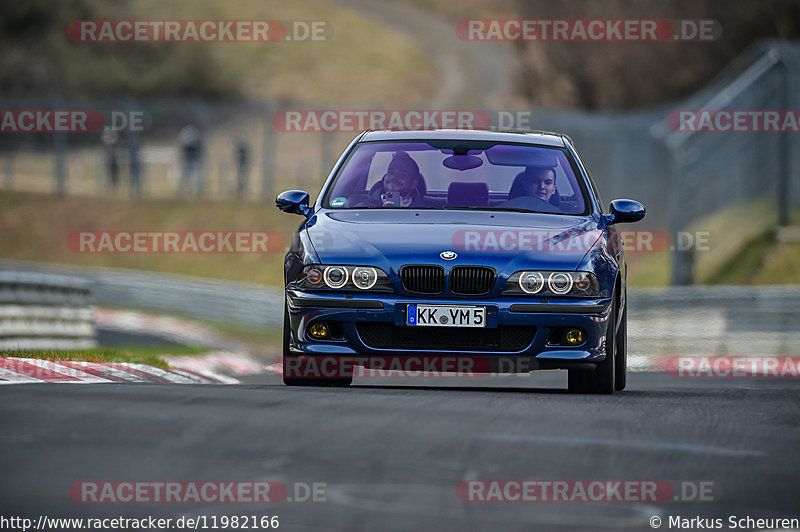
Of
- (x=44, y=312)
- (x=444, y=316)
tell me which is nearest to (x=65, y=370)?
(x=444, y=316)

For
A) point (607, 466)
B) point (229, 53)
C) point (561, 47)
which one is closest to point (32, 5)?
point (229, 53)

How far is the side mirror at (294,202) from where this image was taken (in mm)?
10039

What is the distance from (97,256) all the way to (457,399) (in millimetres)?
30644

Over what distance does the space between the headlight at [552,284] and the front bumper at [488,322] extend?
45mm

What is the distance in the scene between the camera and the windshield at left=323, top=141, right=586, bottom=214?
998cm

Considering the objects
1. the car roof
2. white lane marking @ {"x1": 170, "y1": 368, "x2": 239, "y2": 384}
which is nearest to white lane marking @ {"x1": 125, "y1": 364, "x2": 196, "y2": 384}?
white lane marking @ {"x1": 170, "y1": 368, "x2": 239, "y2": 384}

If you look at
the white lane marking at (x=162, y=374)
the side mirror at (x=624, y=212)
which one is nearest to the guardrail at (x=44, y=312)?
the white lane marking at (x=162, y=374)

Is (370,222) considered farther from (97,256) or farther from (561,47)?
(561,47)

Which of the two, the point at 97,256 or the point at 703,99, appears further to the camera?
the point at 97,256

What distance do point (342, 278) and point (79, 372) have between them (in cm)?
190

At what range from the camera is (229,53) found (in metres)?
85.8

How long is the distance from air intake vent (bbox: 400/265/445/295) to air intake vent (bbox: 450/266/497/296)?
73 millimetres

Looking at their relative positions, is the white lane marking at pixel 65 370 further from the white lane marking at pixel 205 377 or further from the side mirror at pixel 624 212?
Result: the side mirror at pixel 624 212

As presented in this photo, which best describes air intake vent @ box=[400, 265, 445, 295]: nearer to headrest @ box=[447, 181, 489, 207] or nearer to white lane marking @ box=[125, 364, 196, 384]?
headrest @ box=[447, 181, 489, 207]
